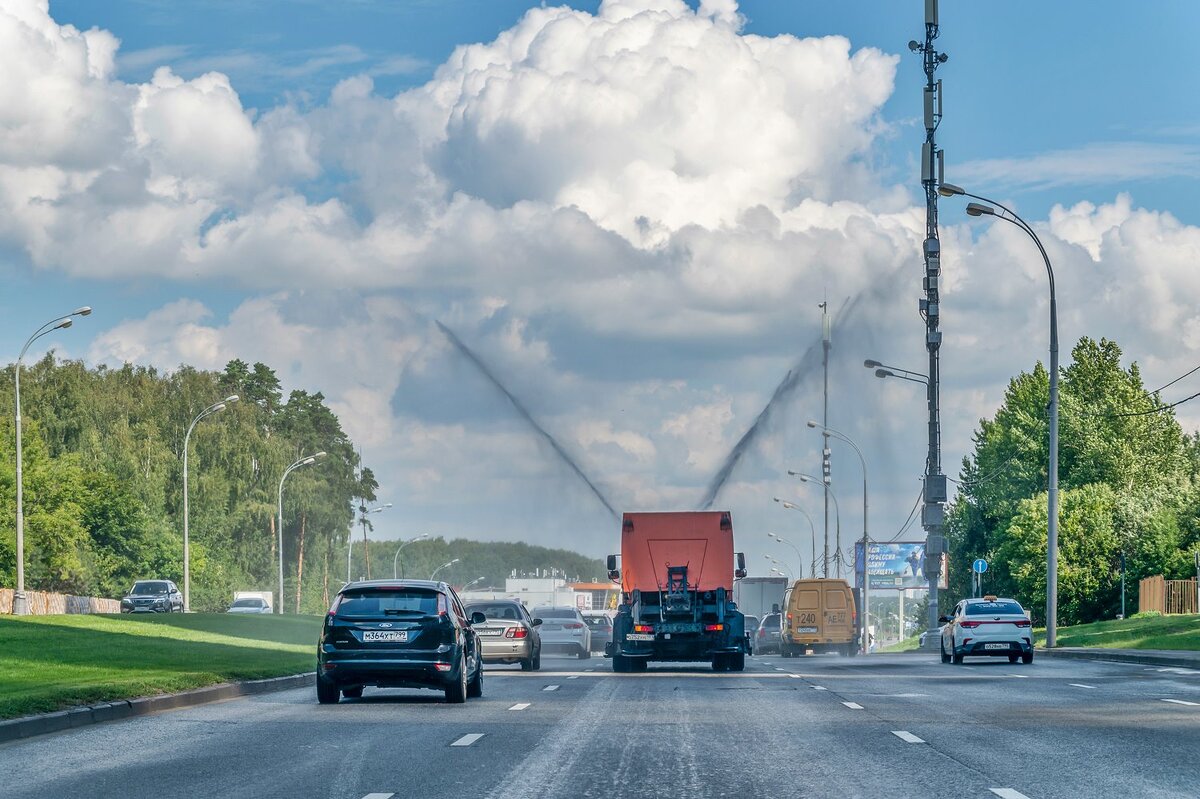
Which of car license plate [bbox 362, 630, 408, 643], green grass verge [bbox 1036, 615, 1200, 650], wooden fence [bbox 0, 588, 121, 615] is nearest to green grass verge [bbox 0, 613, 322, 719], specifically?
car license plate [bbox 362, 630, 408, 643]

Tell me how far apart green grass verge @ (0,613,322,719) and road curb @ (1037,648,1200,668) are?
56.5 feet

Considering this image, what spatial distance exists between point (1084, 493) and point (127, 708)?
78151mm

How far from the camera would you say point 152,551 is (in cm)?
10200

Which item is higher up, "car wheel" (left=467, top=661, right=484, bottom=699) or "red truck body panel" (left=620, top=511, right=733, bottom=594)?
"red truck body panel" (left=620, top=511, right=733, bottom=594)

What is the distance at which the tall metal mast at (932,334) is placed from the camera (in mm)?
51094

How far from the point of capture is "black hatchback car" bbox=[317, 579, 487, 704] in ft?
69.9

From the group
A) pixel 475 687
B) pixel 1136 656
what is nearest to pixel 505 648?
pixel 475 687

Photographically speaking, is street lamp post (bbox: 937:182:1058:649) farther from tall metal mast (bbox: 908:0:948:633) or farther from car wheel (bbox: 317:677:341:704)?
car wheel (bbox: 317:677:341:704)

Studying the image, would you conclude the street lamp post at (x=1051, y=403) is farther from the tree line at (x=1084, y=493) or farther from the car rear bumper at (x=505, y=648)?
the tree line at (x=1084, y=493)

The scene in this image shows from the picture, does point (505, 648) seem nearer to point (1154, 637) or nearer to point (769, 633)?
point (1154, 637)

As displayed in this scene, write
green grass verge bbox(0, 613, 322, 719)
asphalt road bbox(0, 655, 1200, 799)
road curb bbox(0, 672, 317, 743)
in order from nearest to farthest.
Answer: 1. asphalt road bbox(0, 655, 1200, 799)
2. road curb bbox(0, 672, 317, 743)
3. green grass verge bbox(0, 613, 322, 719)

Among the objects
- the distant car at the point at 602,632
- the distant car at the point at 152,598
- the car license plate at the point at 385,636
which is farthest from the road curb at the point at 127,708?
the distant car at the point at 152,598

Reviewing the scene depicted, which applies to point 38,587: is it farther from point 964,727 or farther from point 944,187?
point 964,727

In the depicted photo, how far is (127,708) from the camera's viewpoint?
19.5 m
